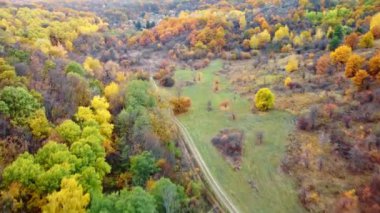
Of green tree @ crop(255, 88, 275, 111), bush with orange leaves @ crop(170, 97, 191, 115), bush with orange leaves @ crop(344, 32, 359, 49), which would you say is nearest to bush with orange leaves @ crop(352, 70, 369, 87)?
green tree @ crop(255, 88, 275, 111)

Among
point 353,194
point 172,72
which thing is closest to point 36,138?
point 353,194

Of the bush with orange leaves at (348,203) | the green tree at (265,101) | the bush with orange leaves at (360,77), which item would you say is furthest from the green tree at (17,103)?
the bush with orange leaves at (360,77)

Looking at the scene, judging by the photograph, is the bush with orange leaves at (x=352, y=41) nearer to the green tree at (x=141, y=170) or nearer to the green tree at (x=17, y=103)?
the green tree at (x=141, y=170)

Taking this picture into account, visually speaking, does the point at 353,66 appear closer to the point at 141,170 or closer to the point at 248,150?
the point at 248,150

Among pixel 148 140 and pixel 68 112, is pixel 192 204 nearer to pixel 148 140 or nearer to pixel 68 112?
pixel 148 140

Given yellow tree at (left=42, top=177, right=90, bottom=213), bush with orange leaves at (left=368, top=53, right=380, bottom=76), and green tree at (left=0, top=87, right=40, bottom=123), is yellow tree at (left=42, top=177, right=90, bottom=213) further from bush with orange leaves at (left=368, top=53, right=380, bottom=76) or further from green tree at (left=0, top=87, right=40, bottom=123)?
bush with orange leaves at (left=368, top=53, right=380, bottom=76)

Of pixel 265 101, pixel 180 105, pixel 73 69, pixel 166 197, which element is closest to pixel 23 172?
pixel 166 197

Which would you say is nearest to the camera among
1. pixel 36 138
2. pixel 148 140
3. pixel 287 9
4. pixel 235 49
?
pixel 36 138
